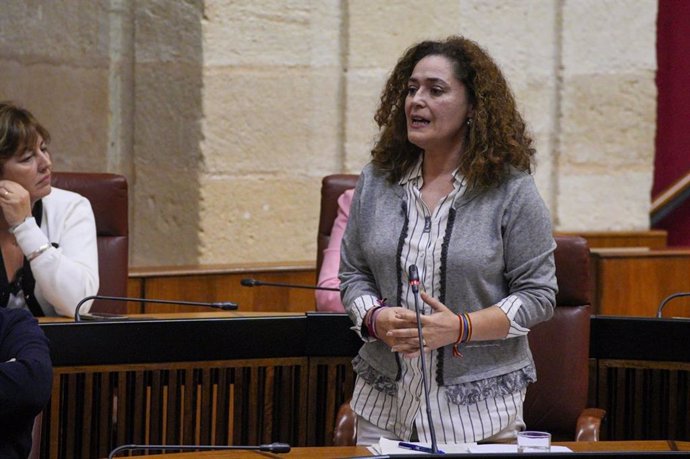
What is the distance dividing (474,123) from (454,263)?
0.94 feet

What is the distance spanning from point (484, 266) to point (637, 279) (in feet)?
7.51

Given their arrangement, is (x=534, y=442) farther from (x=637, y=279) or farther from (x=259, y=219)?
(x=259, y=219)

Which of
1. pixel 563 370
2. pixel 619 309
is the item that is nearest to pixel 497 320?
pixel 563 370

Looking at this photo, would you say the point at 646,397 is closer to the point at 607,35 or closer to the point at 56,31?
the point at 607,35

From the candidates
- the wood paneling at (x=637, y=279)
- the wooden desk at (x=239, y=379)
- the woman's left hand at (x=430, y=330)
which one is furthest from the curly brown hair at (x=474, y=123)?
the wood paneling at (x=637, y=279)

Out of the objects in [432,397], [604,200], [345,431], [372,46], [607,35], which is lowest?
[345,431]

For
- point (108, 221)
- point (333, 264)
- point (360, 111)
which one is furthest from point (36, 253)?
point (360, 111)

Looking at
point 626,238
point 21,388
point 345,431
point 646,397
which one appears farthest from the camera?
point 626,238

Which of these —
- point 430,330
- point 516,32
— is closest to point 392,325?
point 430,330

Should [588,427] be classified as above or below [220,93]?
below

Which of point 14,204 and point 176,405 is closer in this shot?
point 176,405

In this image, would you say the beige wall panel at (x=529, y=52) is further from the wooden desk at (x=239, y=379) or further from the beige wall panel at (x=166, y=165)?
the wooden desk at (x=239, y=379)

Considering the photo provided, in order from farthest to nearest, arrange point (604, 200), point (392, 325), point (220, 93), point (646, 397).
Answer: point (604, 200) < point (220, 93) < point (646, 397) < point (392, 325)

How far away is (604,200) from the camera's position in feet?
16.5
